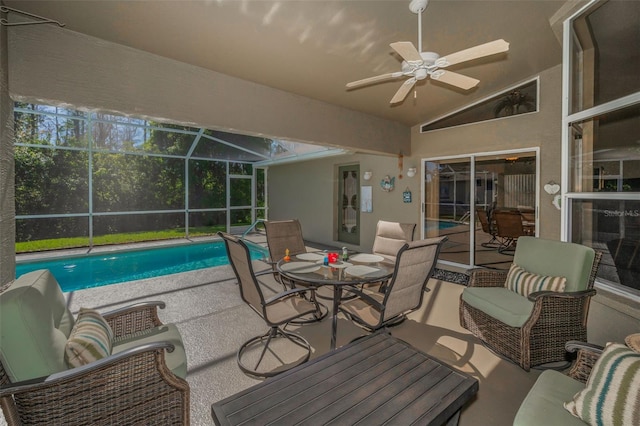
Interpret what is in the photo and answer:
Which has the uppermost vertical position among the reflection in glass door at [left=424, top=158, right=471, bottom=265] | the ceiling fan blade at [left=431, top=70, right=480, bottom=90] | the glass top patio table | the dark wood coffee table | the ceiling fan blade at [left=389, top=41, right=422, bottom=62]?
the ceiling fan blade at [left=431, top=70, right=480, bottom=90]

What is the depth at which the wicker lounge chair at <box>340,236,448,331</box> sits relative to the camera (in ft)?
7.89

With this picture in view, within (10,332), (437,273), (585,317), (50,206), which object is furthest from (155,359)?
(50,206)

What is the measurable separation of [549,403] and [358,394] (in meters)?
0.96

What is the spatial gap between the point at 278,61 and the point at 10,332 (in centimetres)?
333

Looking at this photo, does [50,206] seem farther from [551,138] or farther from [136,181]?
[551,138]

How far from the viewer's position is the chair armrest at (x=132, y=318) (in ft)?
7.09

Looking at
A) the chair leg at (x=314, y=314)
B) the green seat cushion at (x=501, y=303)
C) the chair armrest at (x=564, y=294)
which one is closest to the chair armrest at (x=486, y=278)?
the green seat cushion at (x=501, y=303)

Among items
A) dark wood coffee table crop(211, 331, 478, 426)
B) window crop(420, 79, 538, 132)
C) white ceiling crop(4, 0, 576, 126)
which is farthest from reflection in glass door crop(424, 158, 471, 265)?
dark wood coffee table crop(211, 331, 478, 426)

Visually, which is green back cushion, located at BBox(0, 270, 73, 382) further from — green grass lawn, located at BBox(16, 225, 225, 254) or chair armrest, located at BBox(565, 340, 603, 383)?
green grass lawn, located at BBox(16, 225, 225, 254)

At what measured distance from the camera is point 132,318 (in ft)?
7.38

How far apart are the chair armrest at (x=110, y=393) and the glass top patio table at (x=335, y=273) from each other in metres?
1.32

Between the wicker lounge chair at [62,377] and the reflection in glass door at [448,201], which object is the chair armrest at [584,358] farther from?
the reflection in glass door at [448,201]

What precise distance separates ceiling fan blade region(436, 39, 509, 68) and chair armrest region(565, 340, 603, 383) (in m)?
2.11

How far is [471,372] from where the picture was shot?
2.53 meters
